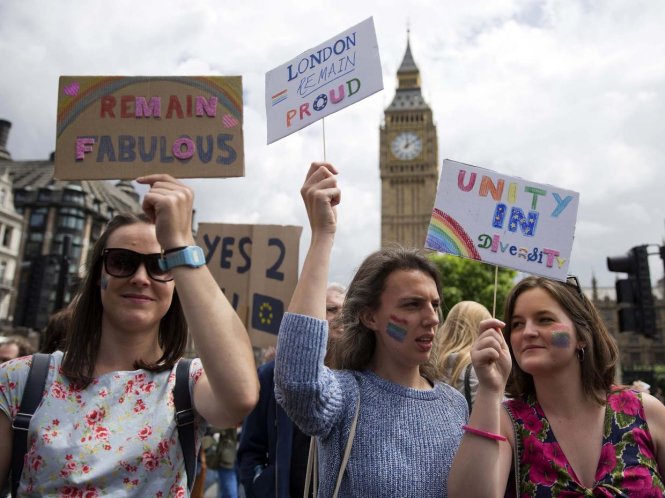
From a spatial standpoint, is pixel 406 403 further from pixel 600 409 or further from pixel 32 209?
pixel 32 209

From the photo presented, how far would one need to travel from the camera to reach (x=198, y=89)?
7.98 feet

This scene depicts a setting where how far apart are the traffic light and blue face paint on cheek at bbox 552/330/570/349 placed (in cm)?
565

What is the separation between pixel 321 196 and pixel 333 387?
63cm

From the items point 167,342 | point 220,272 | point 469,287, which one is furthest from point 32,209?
point 167,342

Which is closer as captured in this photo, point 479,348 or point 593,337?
point 479,348

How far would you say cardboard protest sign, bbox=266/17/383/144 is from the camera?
2.51 metres

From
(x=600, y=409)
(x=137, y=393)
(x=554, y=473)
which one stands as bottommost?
(x=554, y=473)

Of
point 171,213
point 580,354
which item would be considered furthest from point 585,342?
point 171,213

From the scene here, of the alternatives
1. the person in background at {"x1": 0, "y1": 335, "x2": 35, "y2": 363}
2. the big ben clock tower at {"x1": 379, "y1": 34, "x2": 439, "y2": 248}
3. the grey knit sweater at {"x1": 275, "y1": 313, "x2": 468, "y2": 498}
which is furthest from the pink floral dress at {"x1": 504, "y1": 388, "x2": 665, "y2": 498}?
the big ben clock tower at {"x1": 379, "y1": 34, "x2": 439, "y2": 248}

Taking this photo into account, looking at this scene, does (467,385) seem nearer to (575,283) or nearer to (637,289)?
(575,283)

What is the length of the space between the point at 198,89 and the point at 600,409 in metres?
2.10

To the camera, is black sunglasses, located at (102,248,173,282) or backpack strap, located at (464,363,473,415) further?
backpack strap, located at (464,363,473,415)

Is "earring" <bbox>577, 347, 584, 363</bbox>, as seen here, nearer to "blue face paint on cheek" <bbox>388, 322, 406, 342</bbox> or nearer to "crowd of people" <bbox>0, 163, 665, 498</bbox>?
"crowd of people" <bbox>0, 163, 665, 498</bbox>

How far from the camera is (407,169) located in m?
67.9
